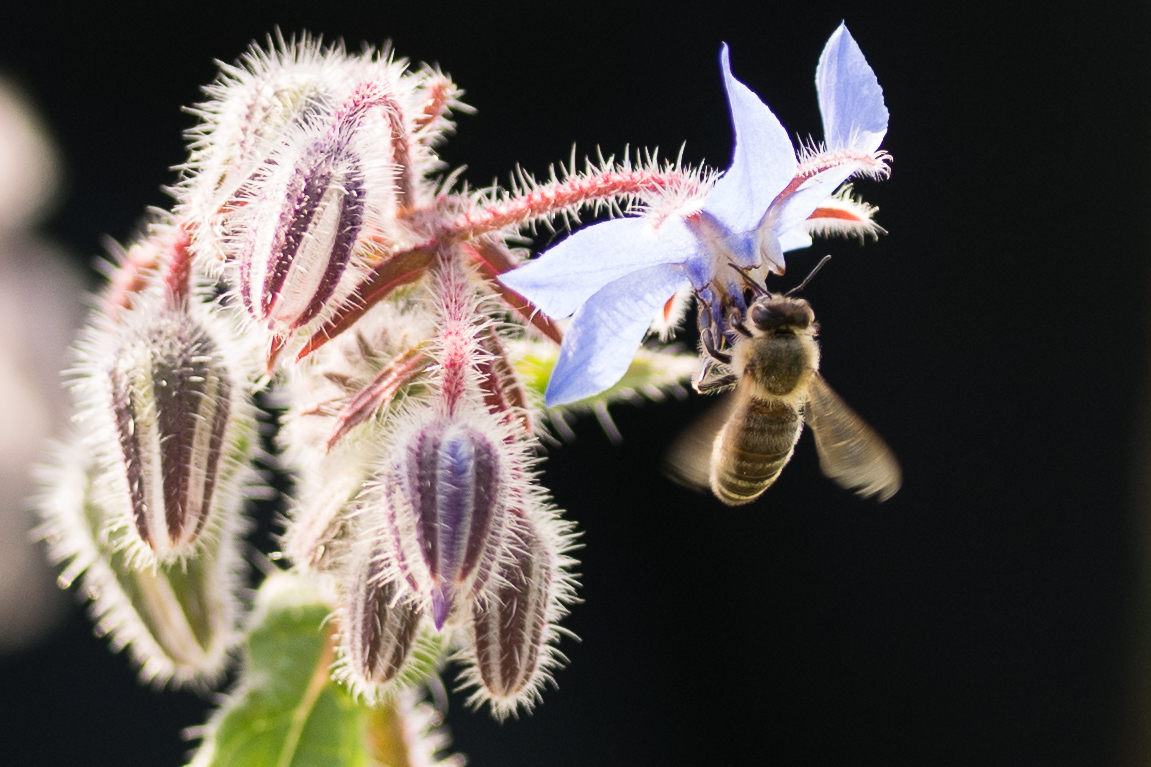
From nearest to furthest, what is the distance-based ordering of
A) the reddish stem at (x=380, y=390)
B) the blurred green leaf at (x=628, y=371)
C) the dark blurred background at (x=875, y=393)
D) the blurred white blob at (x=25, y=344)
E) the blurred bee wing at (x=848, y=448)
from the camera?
the reddish stem at (x=380, y=390) < the blurred bee wing at (x=848, y=448) < the blurred green leaf at (x=628, y=371) < the blurred white blob at (x=25, y=344) < the dark blurred background at (x=875, y=393)

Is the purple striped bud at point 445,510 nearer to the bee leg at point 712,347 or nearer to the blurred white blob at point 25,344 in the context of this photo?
the bee leg at point 712,347

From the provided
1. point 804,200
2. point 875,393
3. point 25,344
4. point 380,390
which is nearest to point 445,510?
point 380,390

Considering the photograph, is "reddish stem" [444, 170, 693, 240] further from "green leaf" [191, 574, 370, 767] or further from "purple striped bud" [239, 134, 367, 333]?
"green leaf" [191, 574, 370, 767]

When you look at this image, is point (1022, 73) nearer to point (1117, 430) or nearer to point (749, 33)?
point (749, 33)

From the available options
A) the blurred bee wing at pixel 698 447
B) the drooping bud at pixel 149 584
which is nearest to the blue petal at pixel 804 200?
the blurred bee wing at pixel 698 447

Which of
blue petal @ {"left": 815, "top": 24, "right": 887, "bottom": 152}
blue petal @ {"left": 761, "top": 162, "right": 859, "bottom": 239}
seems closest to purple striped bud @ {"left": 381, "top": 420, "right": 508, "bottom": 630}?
blue petal @ {"left": 761, "top": 162, "right": 859, "bottom": 239}

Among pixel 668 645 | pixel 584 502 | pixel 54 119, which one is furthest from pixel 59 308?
pixel 668 645
